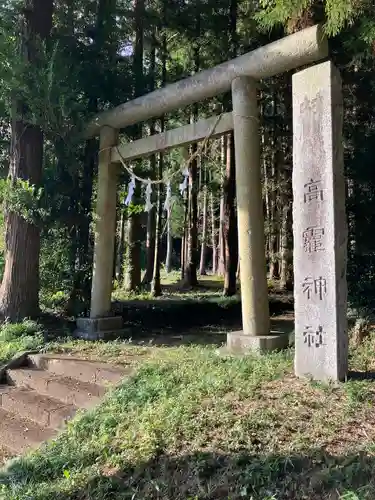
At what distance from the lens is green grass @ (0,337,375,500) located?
320 cm

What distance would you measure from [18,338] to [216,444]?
4.73m

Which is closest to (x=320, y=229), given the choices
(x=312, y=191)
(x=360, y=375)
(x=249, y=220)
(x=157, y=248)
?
(x=312, y=191)

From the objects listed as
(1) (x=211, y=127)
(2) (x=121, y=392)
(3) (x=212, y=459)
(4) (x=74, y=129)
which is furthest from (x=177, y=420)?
(4) (x=74, y=129)

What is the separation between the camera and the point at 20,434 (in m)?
5.08

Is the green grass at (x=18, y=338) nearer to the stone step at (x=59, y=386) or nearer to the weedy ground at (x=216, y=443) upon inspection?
the stone step at (x=59, y=386)

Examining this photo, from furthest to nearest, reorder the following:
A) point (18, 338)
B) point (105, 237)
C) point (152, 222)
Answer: point (152, 222) < point (105, 237) < point (18, 338)

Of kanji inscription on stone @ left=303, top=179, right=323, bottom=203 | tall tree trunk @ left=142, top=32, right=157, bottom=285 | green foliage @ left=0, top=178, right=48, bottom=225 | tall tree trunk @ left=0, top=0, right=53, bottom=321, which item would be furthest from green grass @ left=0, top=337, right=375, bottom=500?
tall tree trunk @ left=142, top=32, right=157, bottom=285

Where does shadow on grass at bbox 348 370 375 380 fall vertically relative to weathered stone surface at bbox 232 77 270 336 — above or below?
below

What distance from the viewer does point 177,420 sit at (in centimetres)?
402

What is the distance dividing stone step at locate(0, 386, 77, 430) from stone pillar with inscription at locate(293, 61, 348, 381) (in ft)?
8.14

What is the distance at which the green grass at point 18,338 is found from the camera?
6945 millimetres

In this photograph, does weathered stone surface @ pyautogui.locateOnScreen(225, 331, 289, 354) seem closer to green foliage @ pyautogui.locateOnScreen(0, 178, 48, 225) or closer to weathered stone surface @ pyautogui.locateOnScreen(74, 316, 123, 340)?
weathered stone surface @ pyautogui.locateOnScreen(74, 316, 123, 340)

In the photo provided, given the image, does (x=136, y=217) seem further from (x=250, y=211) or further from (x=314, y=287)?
(x=314, y=287)

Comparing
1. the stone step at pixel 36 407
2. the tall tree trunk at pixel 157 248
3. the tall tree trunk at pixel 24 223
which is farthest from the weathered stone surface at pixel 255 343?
the tall tree trunk at pixel 157 248
